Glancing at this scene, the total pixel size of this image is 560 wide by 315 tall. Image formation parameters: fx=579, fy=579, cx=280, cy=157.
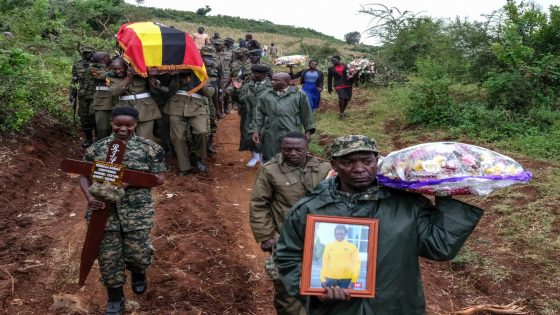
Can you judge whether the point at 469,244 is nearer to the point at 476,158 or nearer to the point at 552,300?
the point at 552,300

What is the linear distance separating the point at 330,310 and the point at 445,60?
42.5 feet

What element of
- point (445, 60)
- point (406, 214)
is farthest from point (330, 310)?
point (445, 60)

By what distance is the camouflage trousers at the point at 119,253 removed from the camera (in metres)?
4.49

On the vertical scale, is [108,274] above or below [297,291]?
below

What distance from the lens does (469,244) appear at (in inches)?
269

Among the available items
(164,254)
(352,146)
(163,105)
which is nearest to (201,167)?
(163,105)

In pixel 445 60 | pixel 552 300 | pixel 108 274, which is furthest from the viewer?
pixel 445 60

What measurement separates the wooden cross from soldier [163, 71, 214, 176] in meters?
4.28

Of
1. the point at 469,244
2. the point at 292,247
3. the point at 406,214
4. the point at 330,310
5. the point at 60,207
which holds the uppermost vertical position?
the point at 406,214

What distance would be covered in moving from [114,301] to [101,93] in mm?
4963

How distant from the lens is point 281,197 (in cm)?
427

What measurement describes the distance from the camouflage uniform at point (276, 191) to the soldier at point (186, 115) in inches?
180

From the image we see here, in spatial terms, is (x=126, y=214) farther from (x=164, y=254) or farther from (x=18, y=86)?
(x=18, y=86)

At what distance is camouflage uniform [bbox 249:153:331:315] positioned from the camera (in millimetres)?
4234
